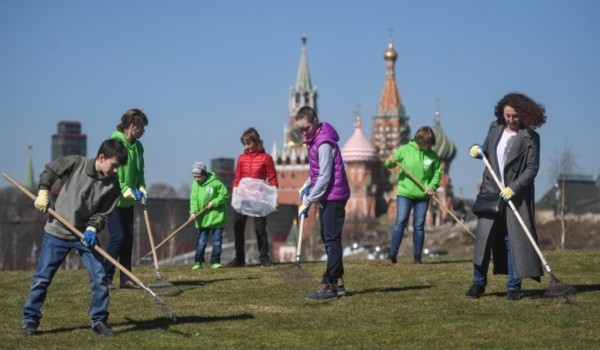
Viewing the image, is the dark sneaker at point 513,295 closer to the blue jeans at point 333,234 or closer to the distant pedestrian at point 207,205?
the blue jeans at point 333,234

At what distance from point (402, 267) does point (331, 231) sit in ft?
11.9

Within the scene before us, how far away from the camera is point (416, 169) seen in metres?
16.2

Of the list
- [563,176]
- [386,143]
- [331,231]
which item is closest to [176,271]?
[331,231]

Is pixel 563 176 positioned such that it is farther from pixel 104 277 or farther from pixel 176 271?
pixel 104 277

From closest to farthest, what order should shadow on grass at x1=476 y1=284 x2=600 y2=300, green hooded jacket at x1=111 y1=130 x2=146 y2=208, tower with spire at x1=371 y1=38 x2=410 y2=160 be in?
shadow on grass at x1=476 y1=284 x2=600 y2=300 < green hooded jacket at x1=111 y1=130 x2=146 y2=208 < tower with spire at x1=371 y1=38 x2=410 y2=160

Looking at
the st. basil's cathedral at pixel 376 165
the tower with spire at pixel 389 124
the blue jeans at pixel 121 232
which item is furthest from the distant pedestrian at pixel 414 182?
the tower with spire at pixel 389 124

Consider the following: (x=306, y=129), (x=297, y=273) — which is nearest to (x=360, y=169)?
(x=297, y=273)

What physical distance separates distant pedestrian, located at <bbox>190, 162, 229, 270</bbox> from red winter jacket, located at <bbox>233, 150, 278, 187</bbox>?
436 mm

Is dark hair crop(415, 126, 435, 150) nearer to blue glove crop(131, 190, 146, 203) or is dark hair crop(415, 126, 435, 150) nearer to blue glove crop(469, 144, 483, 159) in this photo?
blue glove crop(469, 144, 483, 159)

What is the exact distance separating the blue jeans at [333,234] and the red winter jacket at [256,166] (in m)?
4.72

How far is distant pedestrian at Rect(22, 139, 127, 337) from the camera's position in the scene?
10328 mm

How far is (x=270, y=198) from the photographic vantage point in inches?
678

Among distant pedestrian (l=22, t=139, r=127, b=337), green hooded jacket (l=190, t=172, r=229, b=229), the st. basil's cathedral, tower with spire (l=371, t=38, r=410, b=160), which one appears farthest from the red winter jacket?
tower with spire (l=371, t=38, r=410, b=160)

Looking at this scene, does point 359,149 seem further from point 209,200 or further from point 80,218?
point 80,218
